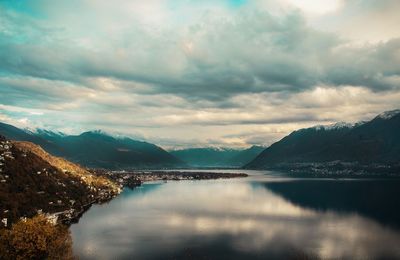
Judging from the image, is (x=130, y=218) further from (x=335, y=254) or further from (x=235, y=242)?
(x=335, y=254)

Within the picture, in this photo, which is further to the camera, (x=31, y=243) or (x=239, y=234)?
(x=239, y=234)

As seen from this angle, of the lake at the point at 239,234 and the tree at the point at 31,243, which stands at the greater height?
the tree at the point at 31,243

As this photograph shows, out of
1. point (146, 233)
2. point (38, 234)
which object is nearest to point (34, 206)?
point (146, 233)

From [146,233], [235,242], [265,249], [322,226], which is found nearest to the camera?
[265,249]

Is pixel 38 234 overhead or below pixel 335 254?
overhead

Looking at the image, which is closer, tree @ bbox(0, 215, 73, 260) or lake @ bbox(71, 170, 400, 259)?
tree @ bbox(0, 215, 73, 260)

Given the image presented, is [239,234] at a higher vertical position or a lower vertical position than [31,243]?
lower

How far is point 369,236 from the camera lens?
130 metres

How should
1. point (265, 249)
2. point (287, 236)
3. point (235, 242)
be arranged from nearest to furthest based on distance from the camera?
point (265, 249), point (235, 242), point (287, 236)

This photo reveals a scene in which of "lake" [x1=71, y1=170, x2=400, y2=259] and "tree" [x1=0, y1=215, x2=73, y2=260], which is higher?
"tree" [x1=0, y1=215, x2=73, y2=260]

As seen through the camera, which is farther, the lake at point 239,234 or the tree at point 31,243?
the lake at point 239,234

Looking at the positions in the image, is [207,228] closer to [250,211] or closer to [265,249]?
[265,249]

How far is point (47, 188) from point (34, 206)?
31.1 metres

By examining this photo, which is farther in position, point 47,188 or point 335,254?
point 47,188
